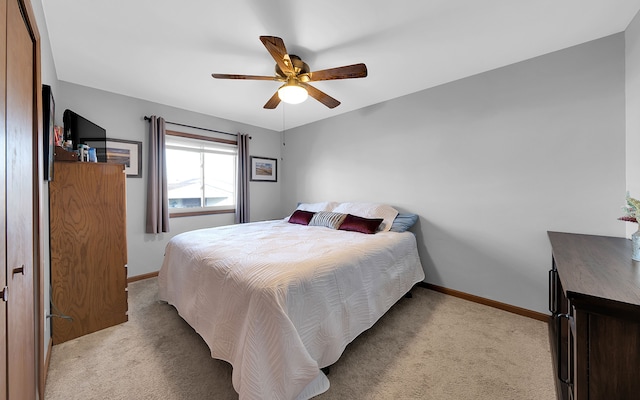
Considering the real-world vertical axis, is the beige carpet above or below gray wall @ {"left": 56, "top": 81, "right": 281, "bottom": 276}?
below

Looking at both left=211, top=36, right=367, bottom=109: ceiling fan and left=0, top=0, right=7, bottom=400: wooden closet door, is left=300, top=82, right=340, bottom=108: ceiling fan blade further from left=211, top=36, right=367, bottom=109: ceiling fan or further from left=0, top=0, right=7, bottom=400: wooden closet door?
left=0, top=0, right=7, bottom=400: wooden closet door

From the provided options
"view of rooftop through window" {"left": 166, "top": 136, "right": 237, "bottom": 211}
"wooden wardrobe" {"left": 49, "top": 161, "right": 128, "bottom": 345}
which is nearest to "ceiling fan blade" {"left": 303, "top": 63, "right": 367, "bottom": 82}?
"wooden wardrobe" {"left": 49, "top": 161, "right": 128, "bottom": 345}

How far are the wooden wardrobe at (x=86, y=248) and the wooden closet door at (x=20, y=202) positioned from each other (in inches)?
35.9

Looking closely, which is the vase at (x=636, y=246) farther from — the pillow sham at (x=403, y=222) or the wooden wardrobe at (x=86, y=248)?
the wooden wardrobe at (x=86, y=248)

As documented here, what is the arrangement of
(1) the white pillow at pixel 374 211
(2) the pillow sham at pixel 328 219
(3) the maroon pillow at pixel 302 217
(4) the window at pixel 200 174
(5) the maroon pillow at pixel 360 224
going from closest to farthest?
(5) the maroon pillow at pixel 360 224 < (1) the white pillow at pixel 374 211 < (2) the pillow sham at pixel 328 219 < (3) the maroon pillow at pixel 302 217 < (4) the window at pixel 200 174

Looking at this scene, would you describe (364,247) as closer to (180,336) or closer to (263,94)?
(180,336)

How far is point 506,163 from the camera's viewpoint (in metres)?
2.38

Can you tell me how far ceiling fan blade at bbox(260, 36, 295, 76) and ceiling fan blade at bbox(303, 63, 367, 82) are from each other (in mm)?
208

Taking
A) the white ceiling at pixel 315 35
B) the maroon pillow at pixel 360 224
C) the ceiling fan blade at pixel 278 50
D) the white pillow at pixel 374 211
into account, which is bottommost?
the maroon pillow at pixel 360 224

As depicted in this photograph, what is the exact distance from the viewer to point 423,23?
5.78ft

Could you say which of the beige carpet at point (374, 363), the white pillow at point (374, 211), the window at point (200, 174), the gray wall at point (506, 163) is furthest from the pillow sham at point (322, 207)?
the beige carpet at point (374, 363)

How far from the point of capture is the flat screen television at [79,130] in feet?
7.67

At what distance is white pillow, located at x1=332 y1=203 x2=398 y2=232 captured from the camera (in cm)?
293

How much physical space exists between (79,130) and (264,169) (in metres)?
2.51
